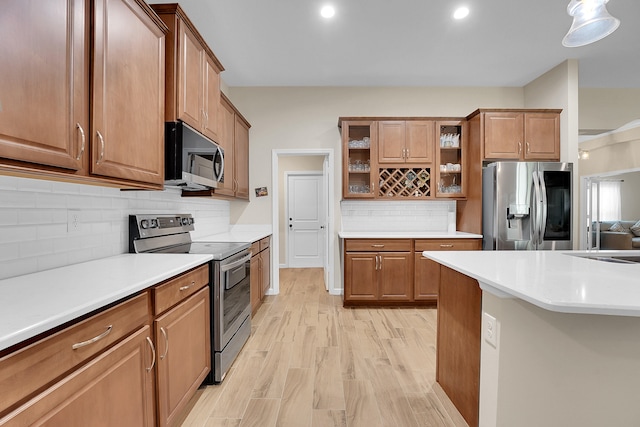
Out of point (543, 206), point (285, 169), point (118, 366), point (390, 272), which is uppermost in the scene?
point (285, 169)

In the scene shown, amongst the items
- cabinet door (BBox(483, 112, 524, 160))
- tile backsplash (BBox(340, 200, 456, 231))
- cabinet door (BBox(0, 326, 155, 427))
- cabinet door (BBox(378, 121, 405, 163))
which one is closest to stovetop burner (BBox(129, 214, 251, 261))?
cabinet door (BBox(0, 326, 155, 427))

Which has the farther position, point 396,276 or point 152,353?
point 396,276

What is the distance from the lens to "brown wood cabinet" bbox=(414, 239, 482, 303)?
3553 millimetres

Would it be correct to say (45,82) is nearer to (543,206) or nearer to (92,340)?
(92,340)

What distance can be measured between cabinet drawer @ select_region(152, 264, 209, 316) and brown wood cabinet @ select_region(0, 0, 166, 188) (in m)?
0.56

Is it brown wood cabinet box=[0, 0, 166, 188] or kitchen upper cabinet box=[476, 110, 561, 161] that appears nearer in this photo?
brown wood cabinet box=[0, 0, 166, 188]

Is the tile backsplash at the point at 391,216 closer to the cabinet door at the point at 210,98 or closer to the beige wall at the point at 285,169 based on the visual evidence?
the cabinet door at the point at 210,98

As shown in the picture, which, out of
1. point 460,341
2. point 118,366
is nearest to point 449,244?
point 460,341

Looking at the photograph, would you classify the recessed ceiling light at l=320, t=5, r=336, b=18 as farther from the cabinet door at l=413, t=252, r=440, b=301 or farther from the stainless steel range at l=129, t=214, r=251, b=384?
the cabinet door at l=413, t=252, r=440, b=301

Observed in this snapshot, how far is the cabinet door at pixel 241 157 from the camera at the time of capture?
3.55 metres

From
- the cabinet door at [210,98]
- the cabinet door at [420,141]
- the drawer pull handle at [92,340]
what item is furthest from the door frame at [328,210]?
the drawer pull handle at [92,340]

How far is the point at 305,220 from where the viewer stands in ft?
20.3

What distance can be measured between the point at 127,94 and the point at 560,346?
7.29 ft

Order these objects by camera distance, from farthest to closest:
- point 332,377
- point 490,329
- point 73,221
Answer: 1. point 332,377
2. point 73,221
3. point 490,329
